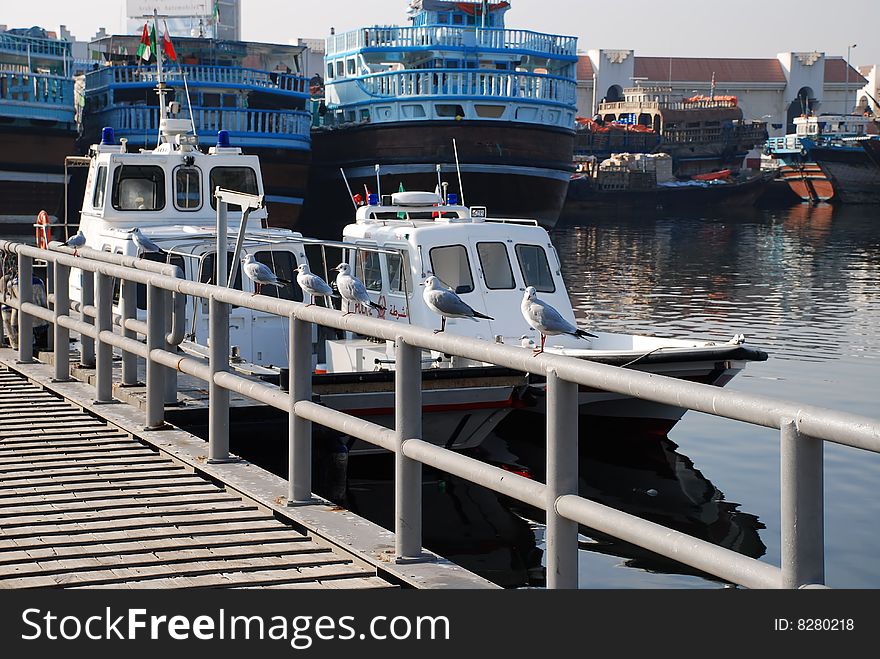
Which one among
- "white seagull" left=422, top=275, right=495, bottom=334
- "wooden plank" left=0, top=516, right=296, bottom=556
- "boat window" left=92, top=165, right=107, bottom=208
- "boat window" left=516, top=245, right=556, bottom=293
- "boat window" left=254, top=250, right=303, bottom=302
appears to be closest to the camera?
"wooden plank" left=0, top=516, right=296, bottom=556

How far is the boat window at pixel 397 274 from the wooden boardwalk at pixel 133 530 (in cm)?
721

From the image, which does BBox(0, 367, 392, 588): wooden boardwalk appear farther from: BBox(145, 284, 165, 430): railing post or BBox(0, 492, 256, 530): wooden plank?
BBox(145, 284, 165, 430): railing post

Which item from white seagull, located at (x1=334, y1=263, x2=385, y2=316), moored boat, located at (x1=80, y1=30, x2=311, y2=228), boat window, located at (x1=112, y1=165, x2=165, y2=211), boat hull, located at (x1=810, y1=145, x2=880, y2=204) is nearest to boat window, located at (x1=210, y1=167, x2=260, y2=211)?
boat window, located at (x1=112, y1=165, x2=165, y2=211)

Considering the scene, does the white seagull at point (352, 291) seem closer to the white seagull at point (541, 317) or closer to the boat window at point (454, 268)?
the white seagull at point (541, 317)

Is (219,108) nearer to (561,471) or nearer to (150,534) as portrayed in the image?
(150,534)

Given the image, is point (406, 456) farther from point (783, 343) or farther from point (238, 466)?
point (783, 343)

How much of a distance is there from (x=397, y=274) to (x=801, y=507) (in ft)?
41.0

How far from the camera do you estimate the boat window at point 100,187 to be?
17.1 metres

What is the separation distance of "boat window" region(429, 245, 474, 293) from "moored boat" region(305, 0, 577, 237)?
36.3m

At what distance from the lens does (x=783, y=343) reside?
25.4m

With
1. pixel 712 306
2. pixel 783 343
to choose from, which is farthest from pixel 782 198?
pixel 783 343

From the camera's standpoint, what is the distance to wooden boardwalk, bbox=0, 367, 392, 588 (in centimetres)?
566

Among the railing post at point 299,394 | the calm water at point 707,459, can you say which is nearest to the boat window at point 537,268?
the calm water at point 707,459
